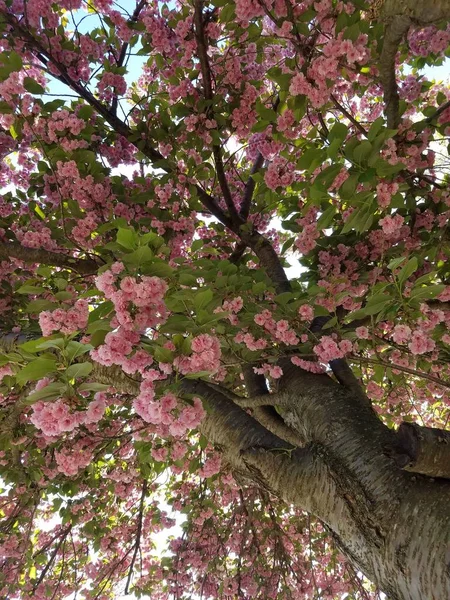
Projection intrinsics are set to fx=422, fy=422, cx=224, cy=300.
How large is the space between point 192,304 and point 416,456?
95 cm

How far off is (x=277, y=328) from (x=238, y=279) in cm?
43

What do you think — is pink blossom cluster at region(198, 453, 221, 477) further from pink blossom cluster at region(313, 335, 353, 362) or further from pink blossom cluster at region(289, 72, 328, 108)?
pink blossom cluster at region(289, 72, 328, 108)

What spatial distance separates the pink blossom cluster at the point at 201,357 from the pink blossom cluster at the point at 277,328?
2.32 feet

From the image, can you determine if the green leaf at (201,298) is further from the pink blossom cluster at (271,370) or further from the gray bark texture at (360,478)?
the pink blossom cluster at (271,370)

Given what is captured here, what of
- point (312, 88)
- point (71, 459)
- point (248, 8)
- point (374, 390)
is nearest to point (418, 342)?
point (312, 88)

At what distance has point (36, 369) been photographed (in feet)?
4.48

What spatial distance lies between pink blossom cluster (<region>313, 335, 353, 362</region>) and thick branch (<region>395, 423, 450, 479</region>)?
775 mm

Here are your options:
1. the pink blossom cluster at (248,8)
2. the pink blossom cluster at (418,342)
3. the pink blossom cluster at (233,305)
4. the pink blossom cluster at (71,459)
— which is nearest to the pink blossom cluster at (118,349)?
the pink blossom cluster at (233,305)

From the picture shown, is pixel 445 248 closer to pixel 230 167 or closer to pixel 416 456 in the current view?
pixel 416 456

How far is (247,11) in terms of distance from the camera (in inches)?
85.0

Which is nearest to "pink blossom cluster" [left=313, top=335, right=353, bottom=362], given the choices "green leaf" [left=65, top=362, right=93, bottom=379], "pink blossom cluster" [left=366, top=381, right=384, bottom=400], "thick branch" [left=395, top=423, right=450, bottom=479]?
"thick branch" [left=395, top=423, right=450, bottom=479]

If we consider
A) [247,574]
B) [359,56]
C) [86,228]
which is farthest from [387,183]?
[247,574]

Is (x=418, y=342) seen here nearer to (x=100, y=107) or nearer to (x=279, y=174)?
(x=279, y=174)

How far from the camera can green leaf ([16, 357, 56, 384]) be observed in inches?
53.1
